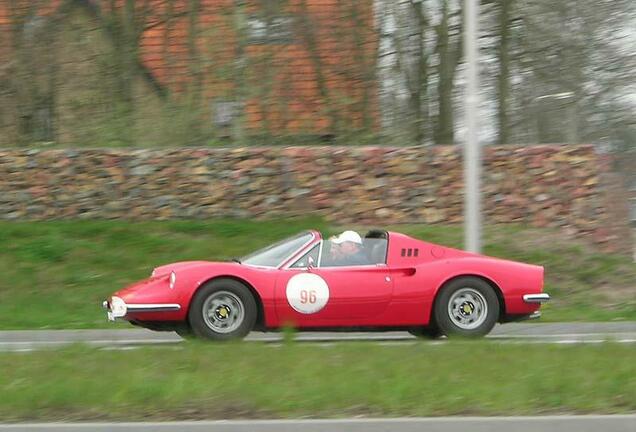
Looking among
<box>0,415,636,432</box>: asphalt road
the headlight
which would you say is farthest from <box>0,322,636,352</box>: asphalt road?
<box>0,415,636,432</box>: asphalt road

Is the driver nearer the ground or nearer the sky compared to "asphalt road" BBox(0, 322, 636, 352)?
nearer the sky

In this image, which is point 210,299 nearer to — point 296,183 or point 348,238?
point 348,238

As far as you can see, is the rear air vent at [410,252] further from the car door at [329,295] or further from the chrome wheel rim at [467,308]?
the chrome wheel rim at [467,308]

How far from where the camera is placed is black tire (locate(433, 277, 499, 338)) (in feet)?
35.6

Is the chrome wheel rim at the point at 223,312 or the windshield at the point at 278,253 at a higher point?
the windshield at the point at 278,253

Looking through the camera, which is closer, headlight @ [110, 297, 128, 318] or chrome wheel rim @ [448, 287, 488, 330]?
headlight @ [110, 297, 128, 318]

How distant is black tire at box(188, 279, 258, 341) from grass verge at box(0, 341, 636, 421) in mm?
1478

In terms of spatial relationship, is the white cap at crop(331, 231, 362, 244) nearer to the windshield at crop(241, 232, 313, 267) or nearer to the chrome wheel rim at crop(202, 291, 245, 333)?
the windshield at crop(241, 232, 313, 267)

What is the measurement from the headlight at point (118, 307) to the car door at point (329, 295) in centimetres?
154

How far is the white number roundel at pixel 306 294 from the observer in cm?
1063

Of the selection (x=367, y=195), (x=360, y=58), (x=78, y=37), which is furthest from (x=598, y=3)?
(x=78, y=37)

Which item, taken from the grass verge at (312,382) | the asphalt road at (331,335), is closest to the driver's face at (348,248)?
the asphalt road at (331,335)

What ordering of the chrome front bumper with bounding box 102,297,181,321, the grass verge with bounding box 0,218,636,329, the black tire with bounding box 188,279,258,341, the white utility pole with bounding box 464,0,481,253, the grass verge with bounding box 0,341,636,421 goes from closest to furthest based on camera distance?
the grass verge with bounding box 0,341,636,421 < the chrome front bumper with bounding box 102,297,181,321 < the black tire with bounding box 188,279,258,341 < the white utility pole with bounding box 464,0,481,253 < the grass verge with bounding box 0,218,636,329

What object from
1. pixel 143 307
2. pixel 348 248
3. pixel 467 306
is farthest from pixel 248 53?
pixel 143 307
